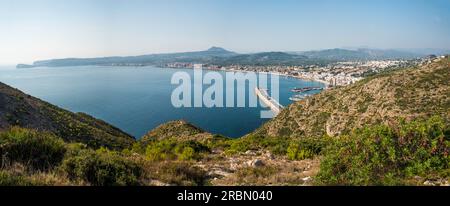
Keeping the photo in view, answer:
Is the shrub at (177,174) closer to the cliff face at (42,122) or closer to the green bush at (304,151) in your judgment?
the green bush at (304,151)

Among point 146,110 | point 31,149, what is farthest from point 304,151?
point 146,110

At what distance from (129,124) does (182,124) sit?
46502 millimetres

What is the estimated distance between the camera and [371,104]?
42.2 metres

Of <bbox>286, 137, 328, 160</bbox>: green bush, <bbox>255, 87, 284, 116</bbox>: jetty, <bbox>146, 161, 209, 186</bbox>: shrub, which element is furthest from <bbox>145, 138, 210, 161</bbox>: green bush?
<bbox>255, 87, 284, 116</bbox>: jetty

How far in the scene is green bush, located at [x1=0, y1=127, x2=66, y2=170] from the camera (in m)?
6.26

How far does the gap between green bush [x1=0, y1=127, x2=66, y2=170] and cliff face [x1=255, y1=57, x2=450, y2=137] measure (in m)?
30.1

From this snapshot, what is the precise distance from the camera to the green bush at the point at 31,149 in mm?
6258

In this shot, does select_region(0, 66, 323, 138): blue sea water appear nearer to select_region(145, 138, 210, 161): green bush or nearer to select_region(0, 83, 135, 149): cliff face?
select_region(0, 83, 135, 149): cliff face

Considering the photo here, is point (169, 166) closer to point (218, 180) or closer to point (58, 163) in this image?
point (218, 180)

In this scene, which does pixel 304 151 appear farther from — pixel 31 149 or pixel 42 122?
pixel 42 122

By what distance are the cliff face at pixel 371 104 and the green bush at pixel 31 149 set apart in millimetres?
30066

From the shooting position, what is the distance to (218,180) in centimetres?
726
